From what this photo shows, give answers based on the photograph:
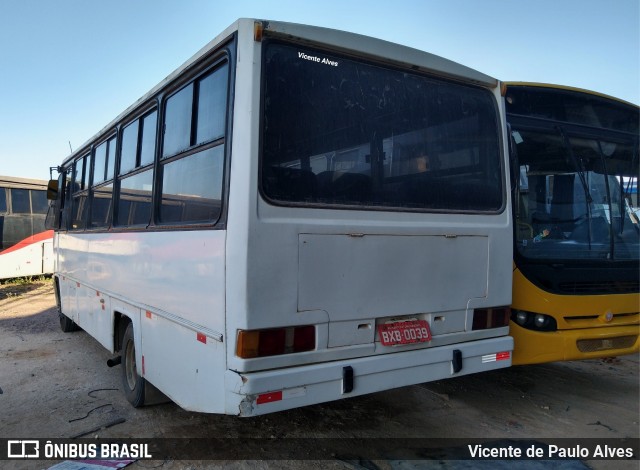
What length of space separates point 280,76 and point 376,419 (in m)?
3.14

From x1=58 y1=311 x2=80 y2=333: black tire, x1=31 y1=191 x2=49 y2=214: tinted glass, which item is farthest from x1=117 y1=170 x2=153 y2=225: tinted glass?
x1=31 y1=191 x2=49 y2=214: tinted glass

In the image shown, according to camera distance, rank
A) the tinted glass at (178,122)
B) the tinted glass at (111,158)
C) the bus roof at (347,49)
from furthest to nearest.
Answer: the tinted glass at (111,158) < the tinted glass at (178,122) < the bus roof at (347,49)

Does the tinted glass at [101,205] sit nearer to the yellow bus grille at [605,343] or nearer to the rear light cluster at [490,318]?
the rear light cluster at [490,318]

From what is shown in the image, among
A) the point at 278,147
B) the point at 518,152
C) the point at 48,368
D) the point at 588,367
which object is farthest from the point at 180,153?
the point at 588,367

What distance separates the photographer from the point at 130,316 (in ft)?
15.2

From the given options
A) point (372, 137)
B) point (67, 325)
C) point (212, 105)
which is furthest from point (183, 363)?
point (67, 325)

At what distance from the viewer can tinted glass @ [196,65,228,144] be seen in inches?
128

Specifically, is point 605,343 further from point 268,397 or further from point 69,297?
point 69,297

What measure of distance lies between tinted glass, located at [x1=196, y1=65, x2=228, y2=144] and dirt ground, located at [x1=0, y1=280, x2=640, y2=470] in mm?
2435

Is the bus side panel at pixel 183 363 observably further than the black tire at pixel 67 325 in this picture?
No

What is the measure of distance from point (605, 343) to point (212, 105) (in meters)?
4.39

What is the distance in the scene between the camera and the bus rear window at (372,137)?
315cm

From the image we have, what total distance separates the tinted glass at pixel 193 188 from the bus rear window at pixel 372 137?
1.37 feet

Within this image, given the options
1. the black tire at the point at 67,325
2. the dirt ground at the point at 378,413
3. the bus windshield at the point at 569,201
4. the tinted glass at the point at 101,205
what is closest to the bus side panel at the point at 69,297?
the black tire at the point at 67,325
